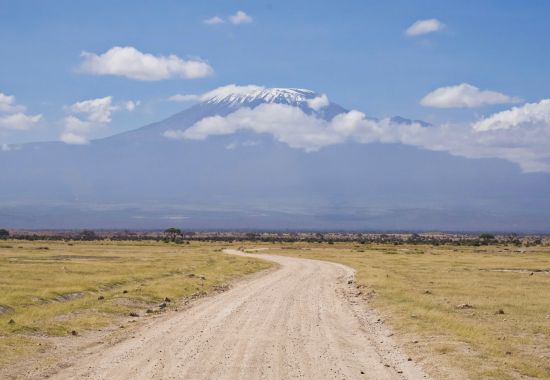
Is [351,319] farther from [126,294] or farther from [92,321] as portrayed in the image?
[126,294]

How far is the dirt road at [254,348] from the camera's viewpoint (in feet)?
52.9

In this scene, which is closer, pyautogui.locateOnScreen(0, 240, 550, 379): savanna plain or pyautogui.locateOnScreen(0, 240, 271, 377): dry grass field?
pyautogui.locateOnScreen(0, 240, 550, 379): savanna plain

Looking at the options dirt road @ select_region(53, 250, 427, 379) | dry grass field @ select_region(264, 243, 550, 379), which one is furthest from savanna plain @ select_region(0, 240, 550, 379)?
dirt road @ select_region(53, 250, 427, 379)

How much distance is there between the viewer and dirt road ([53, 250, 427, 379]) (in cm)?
1611

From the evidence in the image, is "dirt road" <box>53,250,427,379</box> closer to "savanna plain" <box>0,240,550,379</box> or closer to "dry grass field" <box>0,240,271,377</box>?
"savanna plain" <box>0,240,550,379</box>

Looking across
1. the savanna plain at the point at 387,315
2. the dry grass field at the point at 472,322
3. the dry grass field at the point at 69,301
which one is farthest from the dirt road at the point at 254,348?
the dry grass field at the point at 69,301

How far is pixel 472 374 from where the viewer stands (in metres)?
16.2

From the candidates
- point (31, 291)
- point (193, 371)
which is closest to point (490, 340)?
point (193, 371)

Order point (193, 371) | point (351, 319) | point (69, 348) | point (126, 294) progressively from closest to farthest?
1. point (193, 371)
2. point (69, 348)
3. point (351, 319)
4. point (126, 294)

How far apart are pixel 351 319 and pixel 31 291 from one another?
16551mm

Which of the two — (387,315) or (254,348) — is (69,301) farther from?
(254,348)

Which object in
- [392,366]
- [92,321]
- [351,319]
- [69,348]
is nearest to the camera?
[392,366]

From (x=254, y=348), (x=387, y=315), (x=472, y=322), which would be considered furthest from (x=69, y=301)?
(x=472, y=322)

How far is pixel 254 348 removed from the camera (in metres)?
19.2
